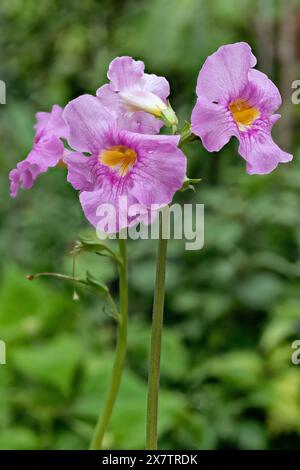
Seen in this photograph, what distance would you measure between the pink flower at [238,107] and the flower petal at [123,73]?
80 mm

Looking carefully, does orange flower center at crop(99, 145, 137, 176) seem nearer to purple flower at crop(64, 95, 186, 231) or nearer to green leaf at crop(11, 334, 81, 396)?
purple flower at crop(64, 95, 186, 231)

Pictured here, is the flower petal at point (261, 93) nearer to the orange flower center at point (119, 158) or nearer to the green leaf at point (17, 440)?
the orange flower center at point (119, 158)

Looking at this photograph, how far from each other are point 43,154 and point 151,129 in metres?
0.12

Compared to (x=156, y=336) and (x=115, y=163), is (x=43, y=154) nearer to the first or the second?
(x=115, y=163)

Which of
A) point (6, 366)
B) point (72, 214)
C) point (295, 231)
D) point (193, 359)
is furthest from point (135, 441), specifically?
point (72, 214)

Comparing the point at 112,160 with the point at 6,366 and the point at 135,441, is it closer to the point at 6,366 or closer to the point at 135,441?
the point at 135,441

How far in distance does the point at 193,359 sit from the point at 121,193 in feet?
4.50

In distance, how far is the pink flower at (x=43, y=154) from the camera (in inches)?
31.9

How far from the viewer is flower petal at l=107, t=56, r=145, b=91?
2.52 ft

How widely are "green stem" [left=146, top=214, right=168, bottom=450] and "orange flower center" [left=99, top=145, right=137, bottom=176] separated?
7 cm

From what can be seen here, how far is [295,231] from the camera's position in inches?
83.3

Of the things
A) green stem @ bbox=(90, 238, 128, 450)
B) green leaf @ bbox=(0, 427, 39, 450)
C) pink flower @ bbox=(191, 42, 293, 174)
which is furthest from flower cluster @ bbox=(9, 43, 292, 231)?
green leaf @ bbox=(0, 427, 39, 450)

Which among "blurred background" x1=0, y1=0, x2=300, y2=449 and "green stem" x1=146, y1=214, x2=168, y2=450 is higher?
"blurred background" x1=0, y1=0, x2=300, y2=449

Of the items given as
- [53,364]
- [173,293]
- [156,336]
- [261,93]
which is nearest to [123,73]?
[261,93]
